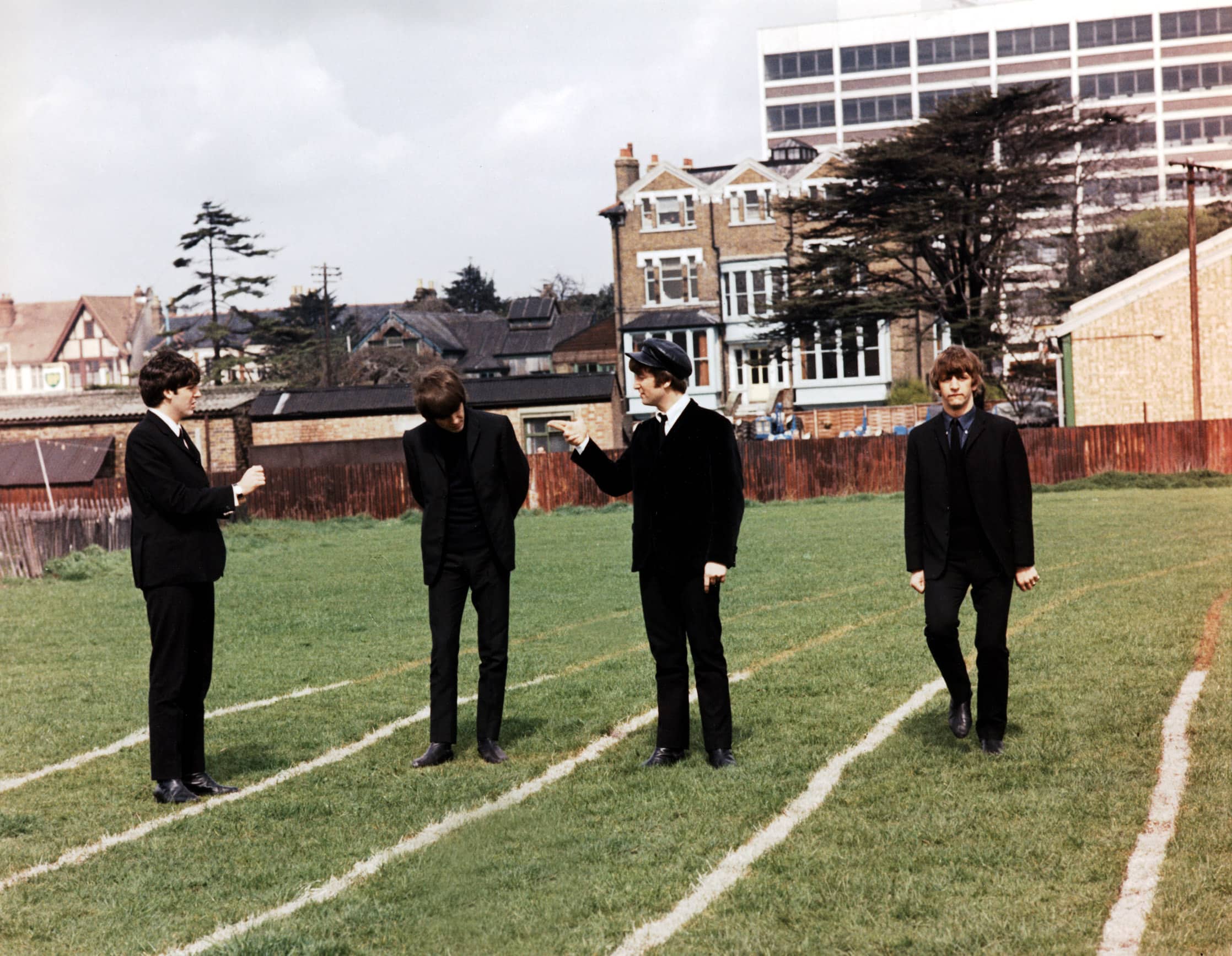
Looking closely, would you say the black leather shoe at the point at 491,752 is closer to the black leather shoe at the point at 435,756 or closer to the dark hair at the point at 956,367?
the black leather shoe at the point at 435,756

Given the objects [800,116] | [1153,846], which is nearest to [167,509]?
[1153,846]

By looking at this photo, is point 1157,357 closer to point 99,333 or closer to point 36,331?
point 36,331

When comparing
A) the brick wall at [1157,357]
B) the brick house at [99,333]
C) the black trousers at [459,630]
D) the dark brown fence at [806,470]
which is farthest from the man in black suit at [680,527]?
the brick house at [99,333]

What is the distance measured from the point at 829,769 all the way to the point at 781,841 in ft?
4.37

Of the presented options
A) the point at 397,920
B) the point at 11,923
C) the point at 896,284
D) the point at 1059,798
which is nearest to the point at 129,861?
the point at 11,923

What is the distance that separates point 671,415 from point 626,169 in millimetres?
67052

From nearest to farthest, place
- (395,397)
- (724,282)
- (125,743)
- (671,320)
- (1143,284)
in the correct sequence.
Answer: (125,743) < (1143,284) < (395,397) < (671,320) < (724,282)

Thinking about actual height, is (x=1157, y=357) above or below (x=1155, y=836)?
above

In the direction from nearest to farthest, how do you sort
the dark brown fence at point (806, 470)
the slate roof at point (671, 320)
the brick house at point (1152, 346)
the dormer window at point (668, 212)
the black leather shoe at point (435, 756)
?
the black leather shoe at point (435, 756) → the dark brown fence at point (806, 470) → the brick house at point (1152, 346) → the slate roof at point (671, 320) → the dormer window at point (668, 212)

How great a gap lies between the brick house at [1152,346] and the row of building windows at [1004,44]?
75804 mm

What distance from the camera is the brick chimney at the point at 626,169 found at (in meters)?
71.8

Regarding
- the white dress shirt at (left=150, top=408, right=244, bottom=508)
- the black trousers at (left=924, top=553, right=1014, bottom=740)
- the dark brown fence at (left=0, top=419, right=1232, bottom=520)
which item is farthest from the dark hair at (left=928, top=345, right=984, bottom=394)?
the dark brown fence at (left=0, top=419, right=1232, bottom=520)

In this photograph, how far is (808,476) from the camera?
40531 millimetres

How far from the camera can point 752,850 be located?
18.5ft
